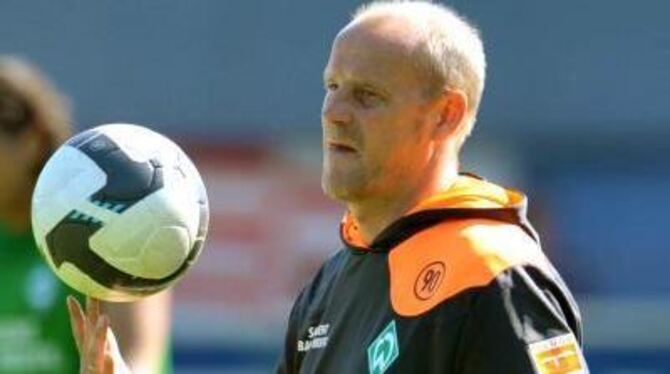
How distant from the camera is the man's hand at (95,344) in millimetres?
4781

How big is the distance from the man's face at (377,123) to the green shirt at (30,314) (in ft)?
5.71

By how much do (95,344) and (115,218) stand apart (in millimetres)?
291

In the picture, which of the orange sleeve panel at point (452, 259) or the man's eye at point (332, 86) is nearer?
the orange sleeve panel at point (452, 259)

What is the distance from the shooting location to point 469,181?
4820 mm

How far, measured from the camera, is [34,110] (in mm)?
6273

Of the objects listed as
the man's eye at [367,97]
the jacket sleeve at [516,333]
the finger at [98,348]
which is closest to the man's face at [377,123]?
the man's eye at [367,97]

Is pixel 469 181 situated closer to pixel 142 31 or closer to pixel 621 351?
pixel 621 351

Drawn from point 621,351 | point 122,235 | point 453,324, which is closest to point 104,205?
point 122,235

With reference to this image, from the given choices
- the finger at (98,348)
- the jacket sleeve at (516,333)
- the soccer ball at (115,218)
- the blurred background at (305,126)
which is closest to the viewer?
the jacket sleeve at (516,333)

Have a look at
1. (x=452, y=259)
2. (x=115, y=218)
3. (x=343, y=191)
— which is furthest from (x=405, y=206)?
(x=115, y=218)

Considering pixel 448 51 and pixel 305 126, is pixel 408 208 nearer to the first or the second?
pixel 448 51

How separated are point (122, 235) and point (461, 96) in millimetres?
812

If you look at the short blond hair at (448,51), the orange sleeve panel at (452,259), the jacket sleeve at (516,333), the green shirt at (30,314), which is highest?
the short blond hair at (448,51)

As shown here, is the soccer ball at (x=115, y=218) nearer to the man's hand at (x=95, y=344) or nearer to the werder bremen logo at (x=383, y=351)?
the man's hand at (x=95, y=344)
